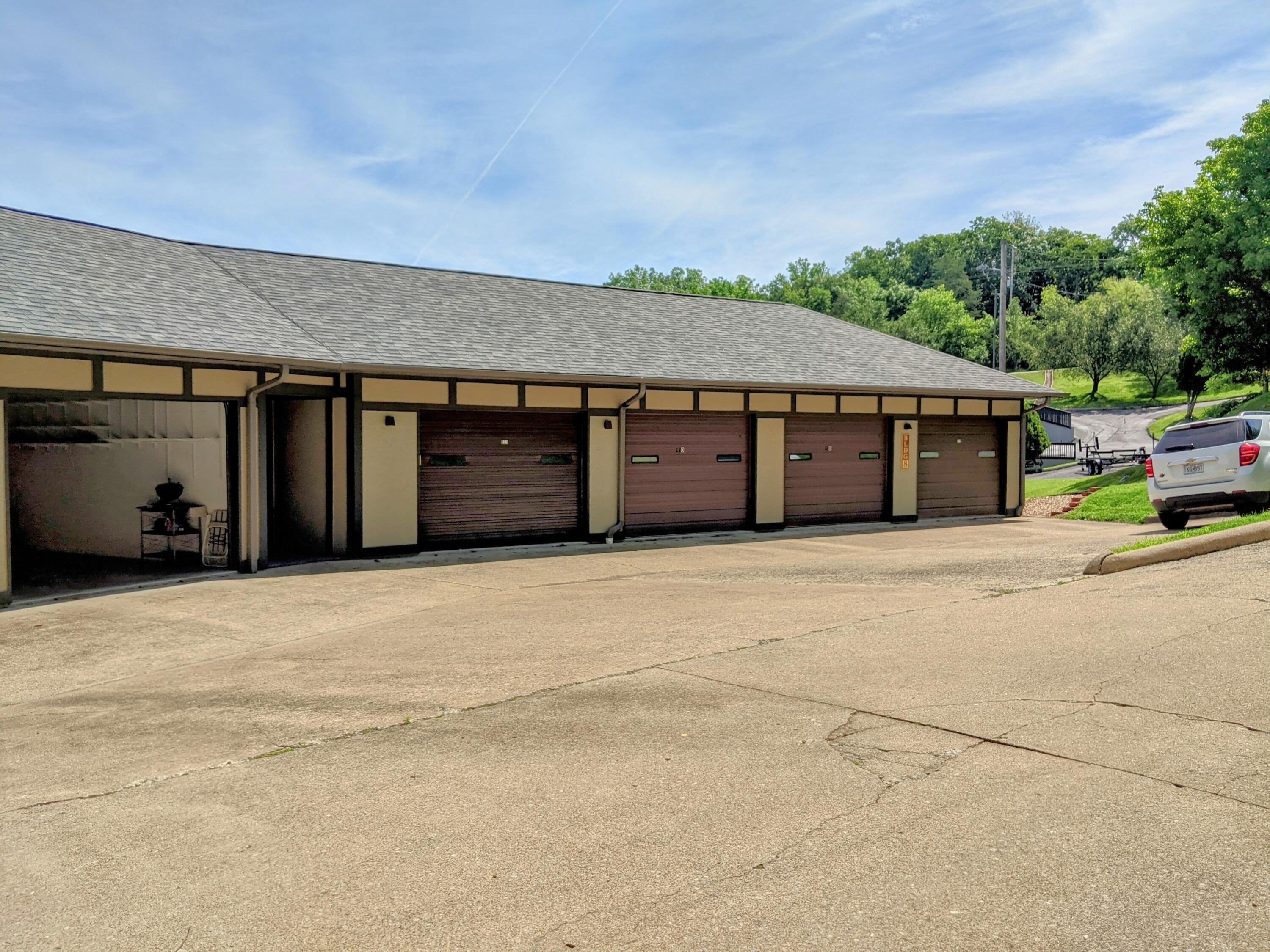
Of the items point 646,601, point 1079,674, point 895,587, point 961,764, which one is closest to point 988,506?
point 895,587

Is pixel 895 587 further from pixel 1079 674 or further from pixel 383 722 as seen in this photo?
pixel 383 722

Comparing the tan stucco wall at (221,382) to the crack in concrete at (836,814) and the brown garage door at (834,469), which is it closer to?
the crack in concrete at (836,814)

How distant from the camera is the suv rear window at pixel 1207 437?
13812 millimetres

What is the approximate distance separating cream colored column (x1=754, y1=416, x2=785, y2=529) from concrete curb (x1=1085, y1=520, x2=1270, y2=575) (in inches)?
320

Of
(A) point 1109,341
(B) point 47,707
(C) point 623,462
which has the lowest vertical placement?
(B) point 47,707

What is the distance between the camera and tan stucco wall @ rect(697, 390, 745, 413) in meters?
17.8

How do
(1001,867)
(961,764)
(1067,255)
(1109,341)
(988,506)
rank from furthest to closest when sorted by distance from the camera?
(1067,255) < (1109,341) < (988,506) < (961,764) < (1001,867)

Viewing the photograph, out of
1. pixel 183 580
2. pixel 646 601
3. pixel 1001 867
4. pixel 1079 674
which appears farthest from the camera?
pixel 183 580

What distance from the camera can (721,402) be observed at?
18.1m

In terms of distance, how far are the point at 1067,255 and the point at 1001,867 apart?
11605cm

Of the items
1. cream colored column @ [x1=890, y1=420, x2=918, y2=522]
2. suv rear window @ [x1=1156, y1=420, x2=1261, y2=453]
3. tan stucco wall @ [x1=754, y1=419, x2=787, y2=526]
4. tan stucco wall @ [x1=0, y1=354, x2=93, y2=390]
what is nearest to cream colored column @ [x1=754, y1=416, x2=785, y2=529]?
tan stucco wall @ [x1=754, y1=419, x2=787, y2=526]

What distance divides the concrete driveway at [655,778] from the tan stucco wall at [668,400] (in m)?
8.03

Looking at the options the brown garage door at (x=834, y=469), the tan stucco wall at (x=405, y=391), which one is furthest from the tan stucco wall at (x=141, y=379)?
the brown garage door at (x=834, y=469)

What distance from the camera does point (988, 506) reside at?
73.3 ft
